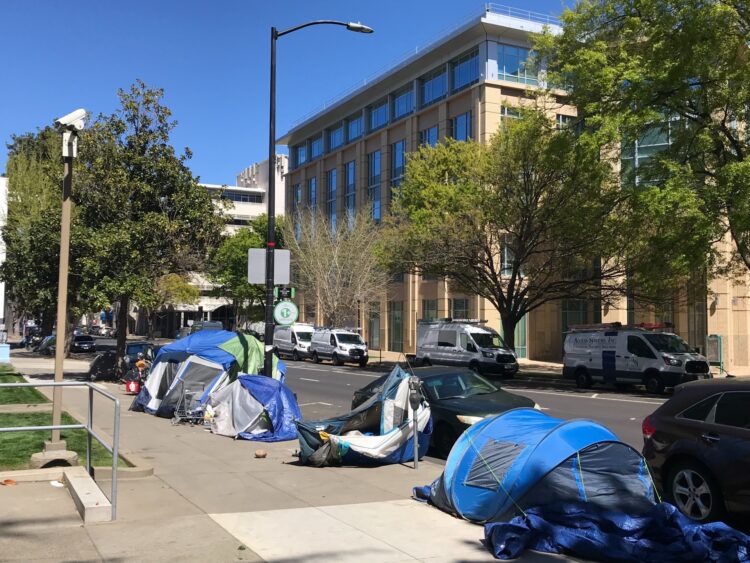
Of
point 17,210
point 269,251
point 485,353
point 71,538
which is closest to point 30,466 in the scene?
point 71,538

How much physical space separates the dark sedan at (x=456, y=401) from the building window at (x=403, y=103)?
40449mm

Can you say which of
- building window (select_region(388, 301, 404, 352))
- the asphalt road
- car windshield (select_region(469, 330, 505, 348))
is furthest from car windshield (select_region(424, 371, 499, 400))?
building window (select_region(388, 301, 404, 352))

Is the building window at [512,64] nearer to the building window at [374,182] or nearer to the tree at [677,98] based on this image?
the building window at [374,182]

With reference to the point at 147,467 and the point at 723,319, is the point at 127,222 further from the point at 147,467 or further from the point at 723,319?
the point at 723,319

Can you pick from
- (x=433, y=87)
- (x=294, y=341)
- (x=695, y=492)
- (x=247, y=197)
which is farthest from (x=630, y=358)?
(x=247, y=197)

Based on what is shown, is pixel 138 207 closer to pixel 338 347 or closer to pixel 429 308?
pixel 338 347

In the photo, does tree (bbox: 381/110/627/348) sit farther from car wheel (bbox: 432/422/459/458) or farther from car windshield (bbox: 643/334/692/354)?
car wheel (bbox: 432/422/459/458)

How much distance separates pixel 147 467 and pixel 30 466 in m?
1.48

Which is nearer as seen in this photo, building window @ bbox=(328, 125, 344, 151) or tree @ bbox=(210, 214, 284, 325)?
building window @ bbox=(328, 125, 344, 151)

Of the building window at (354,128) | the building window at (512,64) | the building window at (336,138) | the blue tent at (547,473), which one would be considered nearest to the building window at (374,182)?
the building window at (354,128)

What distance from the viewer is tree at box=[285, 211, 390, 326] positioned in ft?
148

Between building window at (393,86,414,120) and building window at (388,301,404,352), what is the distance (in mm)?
14213

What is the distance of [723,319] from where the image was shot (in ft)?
117

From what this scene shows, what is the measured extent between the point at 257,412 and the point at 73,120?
586cm
